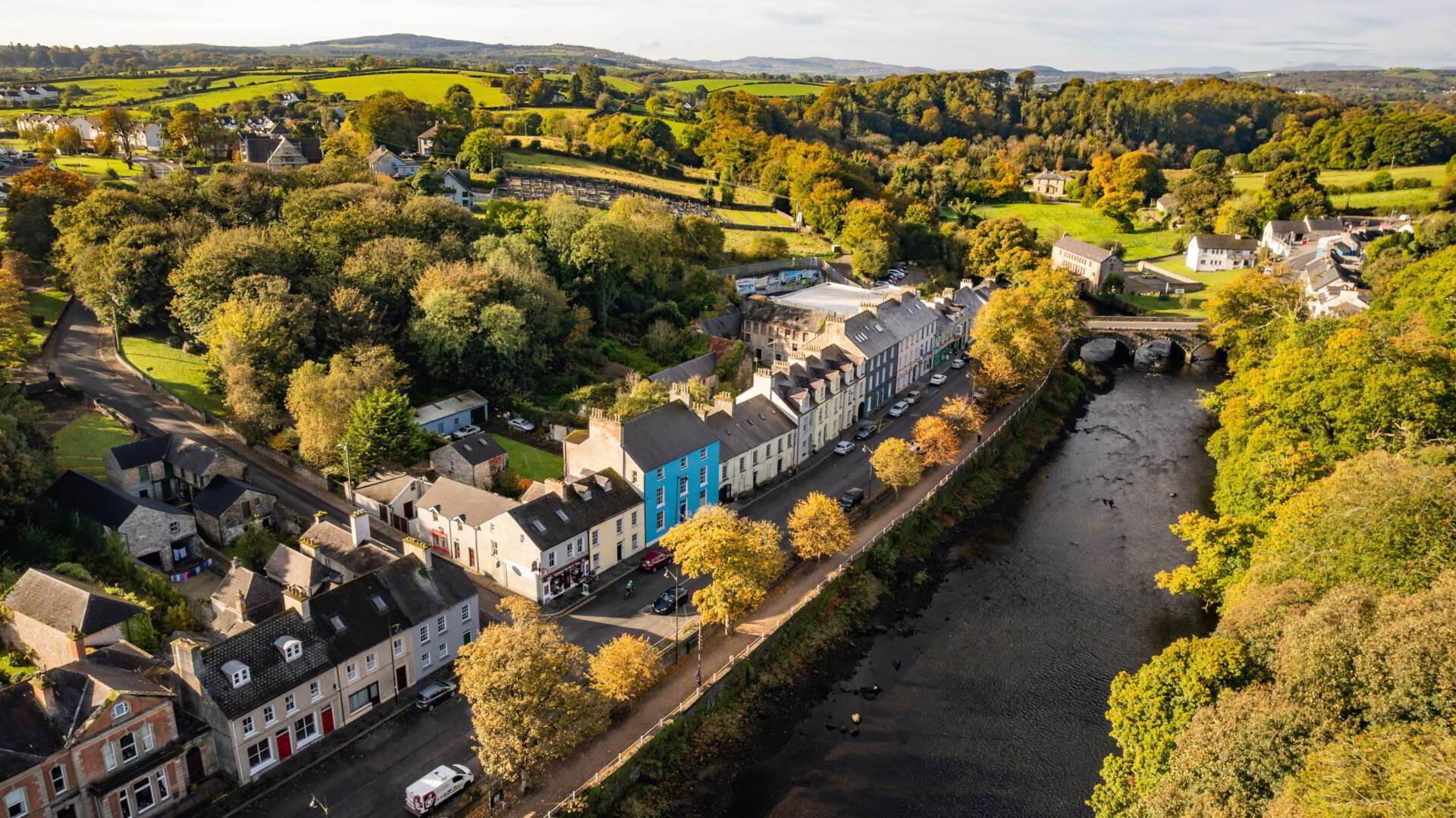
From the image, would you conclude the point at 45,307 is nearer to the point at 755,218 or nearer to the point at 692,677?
the point at 692,677

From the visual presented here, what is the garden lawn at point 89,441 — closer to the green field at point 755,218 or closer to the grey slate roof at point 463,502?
the grey slate roof at point 463,502

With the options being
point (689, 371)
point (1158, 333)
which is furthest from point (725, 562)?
point (1158, 333)

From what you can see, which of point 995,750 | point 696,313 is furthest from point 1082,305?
point 995,750

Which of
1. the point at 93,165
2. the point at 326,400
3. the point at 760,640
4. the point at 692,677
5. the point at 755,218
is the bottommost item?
the point at 692,677

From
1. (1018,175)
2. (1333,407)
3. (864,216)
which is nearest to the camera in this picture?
(1333,407)

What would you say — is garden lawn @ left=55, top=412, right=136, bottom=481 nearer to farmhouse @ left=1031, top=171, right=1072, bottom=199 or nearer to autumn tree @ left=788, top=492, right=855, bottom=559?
autumn tree @ left=788, top=492, right=855, bottom=559

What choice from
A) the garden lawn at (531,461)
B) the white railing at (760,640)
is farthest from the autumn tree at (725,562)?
the garden lawn at (531,461)

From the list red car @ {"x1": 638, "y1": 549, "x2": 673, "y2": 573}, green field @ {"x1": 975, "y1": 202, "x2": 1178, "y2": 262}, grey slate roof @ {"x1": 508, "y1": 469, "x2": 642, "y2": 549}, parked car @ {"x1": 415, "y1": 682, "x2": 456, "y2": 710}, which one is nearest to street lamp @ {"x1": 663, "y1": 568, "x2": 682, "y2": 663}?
red car @ {"x1": 638, "y1": 549, "x2": 673, "y2": 573}

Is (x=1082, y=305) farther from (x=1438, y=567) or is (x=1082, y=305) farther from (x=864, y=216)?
(x=1438, y=567)
